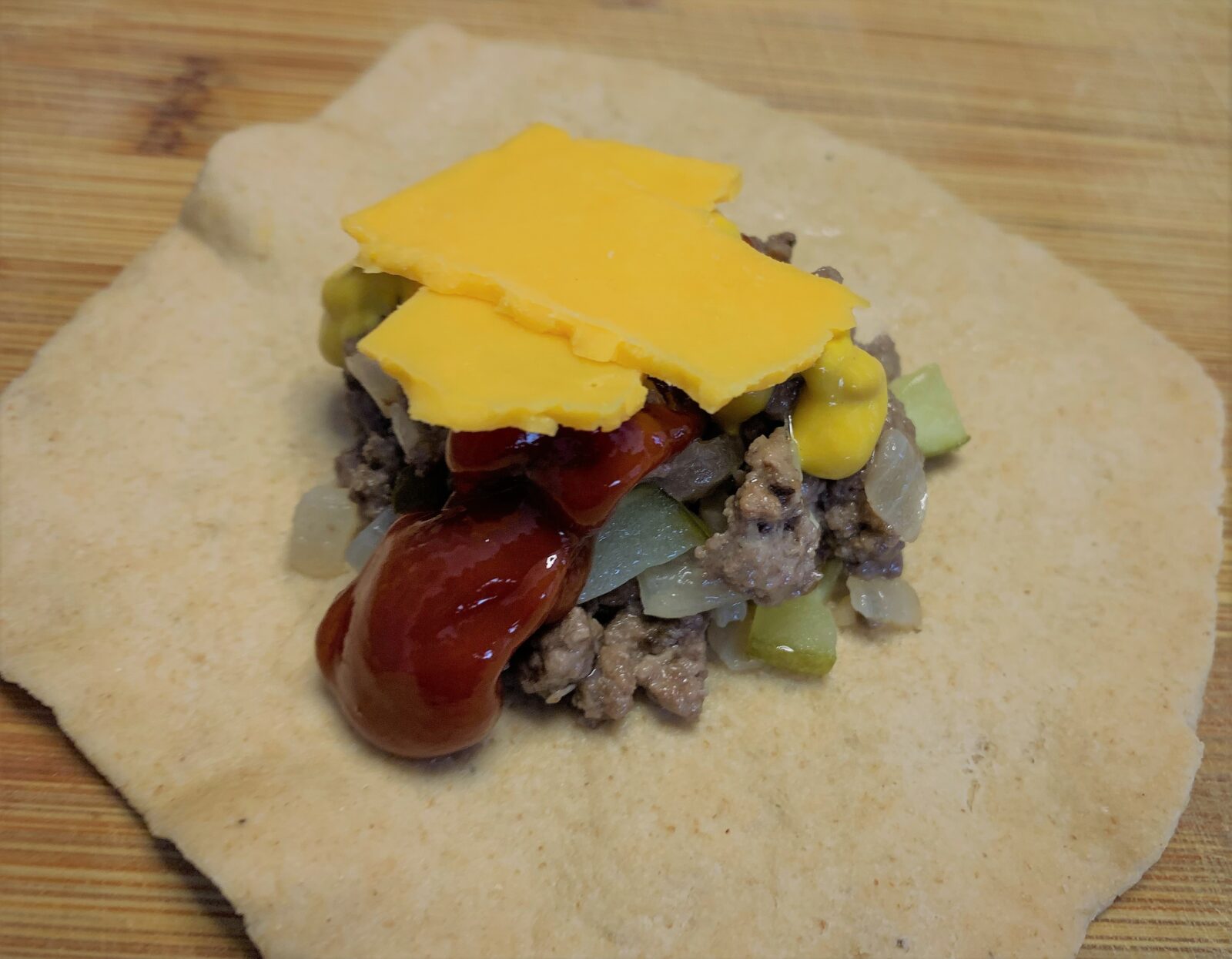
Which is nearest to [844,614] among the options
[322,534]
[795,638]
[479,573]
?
[795,638]

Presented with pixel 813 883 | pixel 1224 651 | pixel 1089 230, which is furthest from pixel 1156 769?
pixel 1089 230

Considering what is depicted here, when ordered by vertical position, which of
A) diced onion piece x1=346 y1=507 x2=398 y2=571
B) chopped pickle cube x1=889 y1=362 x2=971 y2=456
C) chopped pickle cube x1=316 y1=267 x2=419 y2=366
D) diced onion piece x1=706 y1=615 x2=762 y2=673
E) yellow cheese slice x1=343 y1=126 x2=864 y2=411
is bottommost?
diced onion piece x1=706 y1=615 x2=762 y2=673

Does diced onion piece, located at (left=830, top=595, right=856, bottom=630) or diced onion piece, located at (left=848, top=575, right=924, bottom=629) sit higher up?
diced onion piece, located at (left=848, top=575, right=924, bottom=629)

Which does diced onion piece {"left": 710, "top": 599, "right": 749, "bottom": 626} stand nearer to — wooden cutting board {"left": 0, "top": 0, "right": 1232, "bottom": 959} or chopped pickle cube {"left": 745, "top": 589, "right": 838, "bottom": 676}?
chopped pickle cube {"left": 745, "top": 589, "right": 838, "bottom": 676}

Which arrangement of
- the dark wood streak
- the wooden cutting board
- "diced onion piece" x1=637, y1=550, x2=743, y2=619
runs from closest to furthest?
1. "diced onion piece" x1=637, y1=550, x2=743, y2=619
2. the wooden cutting board
3. the dark wood streak

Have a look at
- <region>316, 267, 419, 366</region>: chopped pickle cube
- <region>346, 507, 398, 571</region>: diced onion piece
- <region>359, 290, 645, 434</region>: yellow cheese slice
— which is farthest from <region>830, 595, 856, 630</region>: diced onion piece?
<region>316, 267, 419, 366</region>: chopped pickle cube

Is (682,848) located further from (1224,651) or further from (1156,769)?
(1224,651)

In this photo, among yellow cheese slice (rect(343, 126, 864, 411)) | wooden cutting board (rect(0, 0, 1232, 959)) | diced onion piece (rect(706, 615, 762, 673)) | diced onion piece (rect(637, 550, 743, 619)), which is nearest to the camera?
yellow cheese slice (rect(343, 126, 864, 411))
